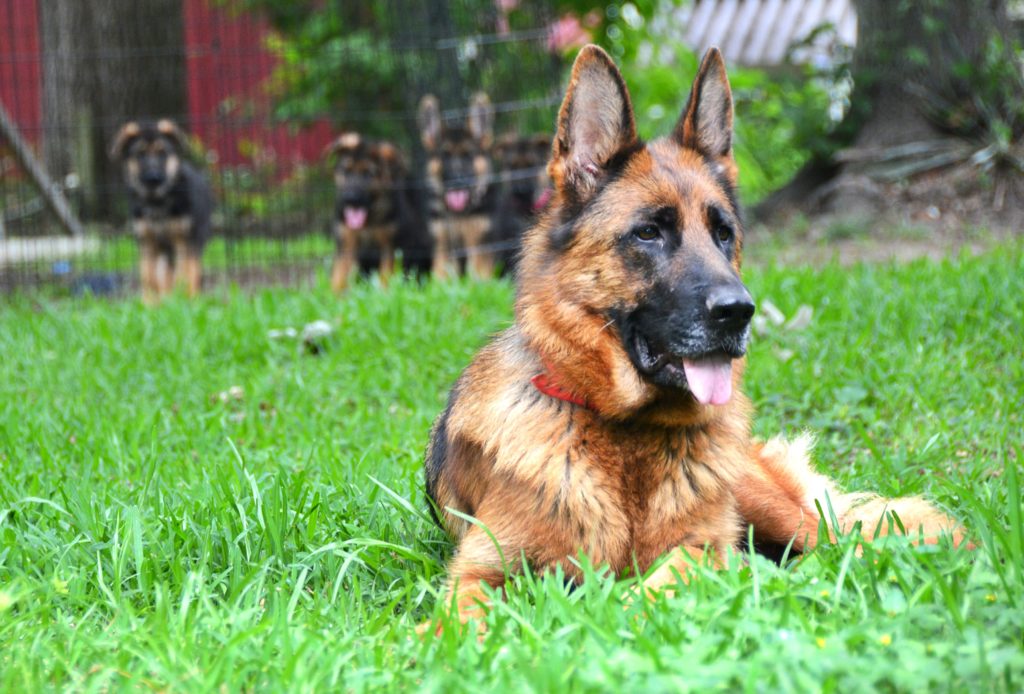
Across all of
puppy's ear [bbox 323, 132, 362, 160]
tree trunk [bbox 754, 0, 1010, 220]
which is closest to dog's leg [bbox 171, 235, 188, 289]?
puppy's ear [bbox 323, 132, 362, 160]

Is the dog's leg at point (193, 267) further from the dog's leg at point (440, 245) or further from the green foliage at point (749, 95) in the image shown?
the green foliage at point (749, 95)

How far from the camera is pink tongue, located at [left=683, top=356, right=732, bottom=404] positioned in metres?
2.99

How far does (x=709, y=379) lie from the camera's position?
2994mm

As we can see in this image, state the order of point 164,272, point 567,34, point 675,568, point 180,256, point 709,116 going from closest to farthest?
point 675,568
point 709,116
point 180,256
point 164,272
point 567,34

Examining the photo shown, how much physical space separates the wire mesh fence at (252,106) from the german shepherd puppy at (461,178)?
0.12 metres

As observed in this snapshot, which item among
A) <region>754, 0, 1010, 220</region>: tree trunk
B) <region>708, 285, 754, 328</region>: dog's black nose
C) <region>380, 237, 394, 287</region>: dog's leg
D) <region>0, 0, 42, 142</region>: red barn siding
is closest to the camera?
<region>708, 285, 754, 328</region>: dog's black nose

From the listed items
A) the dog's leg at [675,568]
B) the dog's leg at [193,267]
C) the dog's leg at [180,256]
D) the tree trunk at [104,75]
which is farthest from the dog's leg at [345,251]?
the dog's leg at [675,568]

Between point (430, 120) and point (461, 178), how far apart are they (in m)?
0.60

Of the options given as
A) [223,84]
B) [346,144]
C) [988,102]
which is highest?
[223,84]

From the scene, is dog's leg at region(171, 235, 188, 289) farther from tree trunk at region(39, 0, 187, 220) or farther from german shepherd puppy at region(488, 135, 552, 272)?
tree trunk at region(39, 0, 187, 220)

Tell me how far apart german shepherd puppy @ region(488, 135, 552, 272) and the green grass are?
2.36 m

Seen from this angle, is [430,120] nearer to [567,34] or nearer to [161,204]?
[161,204]

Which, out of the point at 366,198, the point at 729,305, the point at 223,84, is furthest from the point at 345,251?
the point at 729,305

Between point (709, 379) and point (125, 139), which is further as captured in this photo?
point (125, 139)
